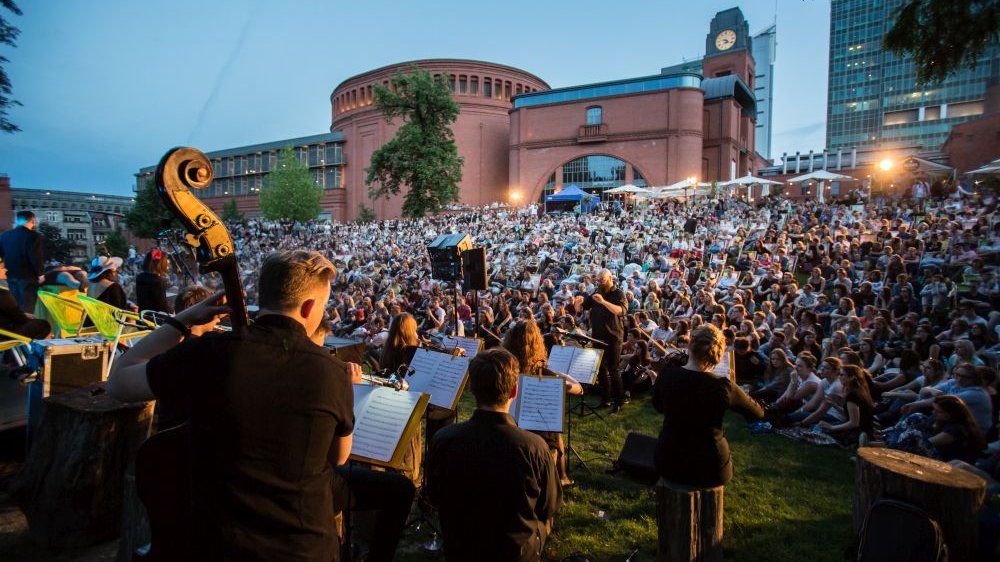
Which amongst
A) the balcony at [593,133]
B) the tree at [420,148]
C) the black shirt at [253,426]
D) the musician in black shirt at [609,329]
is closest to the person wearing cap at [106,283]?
the black shirt at [253,426]

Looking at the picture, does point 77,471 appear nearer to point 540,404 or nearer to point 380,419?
point 380,419

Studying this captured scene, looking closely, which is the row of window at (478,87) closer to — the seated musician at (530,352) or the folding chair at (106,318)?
the folding chair at (106,318)

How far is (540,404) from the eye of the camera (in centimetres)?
401

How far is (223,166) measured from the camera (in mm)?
64250

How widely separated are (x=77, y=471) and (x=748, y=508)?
215 inches

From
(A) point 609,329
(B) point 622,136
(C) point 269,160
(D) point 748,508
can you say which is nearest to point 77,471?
(D) point 748,508

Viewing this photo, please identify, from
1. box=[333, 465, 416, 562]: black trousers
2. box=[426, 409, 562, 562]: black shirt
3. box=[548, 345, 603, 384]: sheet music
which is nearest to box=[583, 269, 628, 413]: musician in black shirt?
box=[548, 345, 603, 384]: sheet music

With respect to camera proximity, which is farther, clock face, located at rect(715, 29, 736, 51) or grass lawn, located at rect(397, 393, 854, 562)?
clock face, located at rect(715, 29, 736, 51)

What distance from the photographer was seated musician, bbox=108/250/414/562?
5.35 ft

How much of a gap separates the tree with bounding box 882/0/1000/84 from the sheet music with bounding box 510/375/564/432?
5520mm

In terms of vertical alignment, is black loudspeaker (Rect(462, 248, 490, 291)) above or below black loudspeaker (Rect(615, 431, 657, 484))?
above

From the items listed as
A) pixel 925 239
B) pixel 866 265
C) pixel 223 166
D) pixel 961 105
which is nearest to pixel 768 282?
pixel 866 265

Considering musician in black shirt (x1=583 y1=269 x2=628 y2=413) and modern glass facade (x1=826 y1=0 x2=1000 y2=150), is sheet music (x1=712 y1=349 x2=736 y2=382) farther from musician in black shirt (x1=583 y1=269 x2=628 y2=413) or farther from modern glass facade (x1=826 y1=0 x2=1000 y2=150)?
modern glass facade (x1=826 y1=0 x2=1000 y2=150)

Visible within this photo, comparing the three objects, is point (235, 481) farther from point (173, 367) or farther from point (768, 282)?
point (768, 282)
